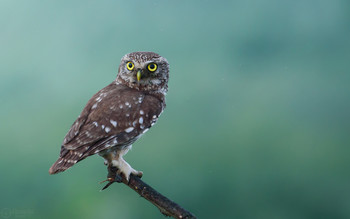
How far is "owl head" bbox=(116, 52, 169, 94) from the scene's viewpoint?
241 cm

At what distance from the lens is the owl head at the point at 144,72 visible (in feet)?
7.91

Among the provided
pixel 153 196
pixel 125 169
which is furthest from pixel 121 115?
pixel 153 196

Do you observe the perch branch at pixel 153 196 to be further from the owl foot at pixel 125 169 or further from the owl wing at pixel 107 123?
the owl wing at pixel 107 123

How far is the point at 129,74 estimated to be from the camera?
2500mm

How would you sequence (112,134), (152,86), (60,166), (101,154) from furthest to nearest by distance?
(152,86) < (101,154) < (112,134) < (60,166)

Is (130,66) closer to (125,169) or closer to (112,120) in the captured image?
(112,120)

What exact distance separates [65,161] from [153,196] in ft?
1.69

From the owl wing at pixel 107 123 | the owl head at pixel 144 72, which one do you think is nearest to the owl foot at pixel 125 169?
the owl wing at pixel 107 123

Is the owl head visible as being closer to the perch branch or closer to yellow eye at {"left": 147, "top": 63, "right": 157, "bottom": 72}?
yellow eye at {"left": 147, "top": 63, "right": 157, "bottom": 72}

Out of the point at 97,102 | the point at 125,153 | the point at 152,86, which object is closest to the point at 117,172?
the point at 125,153

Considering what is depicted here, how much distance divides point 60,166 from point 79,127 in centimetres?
28

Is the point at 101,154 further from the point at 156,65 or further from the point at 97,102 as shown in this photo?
the point at 156,65

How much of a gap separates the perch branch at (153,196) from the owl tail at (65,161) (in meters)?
0.27

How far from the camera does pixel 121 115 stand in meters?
2.26
